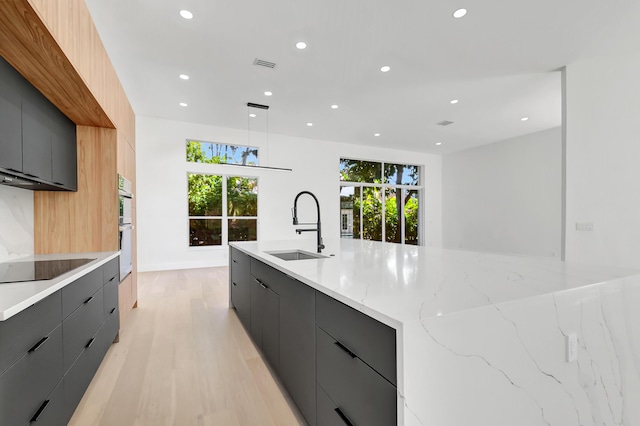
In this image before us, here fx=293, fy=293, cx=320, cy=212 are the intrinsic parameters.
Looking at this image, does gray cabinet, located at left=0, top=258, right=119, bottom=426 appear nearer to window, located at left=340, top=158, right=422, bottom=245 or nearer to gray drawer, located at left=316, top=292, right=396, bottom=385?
gray drawer, located at left=316, top=292, right=396, bottom=385

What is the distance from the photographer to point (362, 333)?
3.10 ft

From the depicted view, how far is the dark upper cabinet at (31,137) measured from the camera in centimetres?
166

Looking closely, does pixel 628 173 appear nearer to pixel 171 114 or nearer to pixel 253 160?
pixel 253 160

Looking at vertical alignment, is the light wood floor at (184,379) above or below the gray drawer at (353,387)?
below

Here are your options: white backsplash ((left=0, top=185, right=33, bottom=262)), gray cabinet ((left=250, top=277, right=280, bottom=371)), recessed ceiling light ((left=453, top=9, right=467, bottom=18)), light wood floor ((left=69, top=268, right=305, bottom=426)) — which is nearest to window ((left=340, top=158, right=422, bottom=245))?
recessed ceiling light ((left=453, top=9, right=467, bottom=18))

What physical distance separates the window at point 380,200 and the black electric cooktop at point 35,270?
6.54m

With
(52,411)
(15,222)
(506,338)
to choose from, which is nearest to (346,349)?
(506,338)

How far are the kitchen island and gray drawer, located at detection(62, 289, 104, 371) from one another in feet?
3.90

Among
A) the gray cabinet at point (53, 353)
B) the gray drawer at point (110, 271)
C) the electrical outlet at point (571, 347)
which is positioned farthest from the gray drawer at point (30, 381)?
the electrical outlet at point (571, 347)

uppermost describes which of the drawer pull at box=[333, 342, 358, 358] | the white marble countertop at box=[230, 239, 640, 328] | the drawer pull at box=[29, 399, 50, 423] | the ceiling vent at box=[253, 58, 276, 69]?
the ceiling vent at box=[253, 58, 276, 69]

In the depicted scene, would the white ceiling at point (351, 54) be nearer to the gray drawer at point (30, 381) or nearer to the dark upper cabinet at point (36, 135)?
the dark upper cabinet at point (36, 135)

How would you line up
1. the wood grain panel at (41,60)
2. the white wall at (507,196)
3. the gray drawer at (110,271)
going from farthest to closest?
the white wall at (507,196) < the gray drawer at (110,271) < the wood grain panel at (41,60)

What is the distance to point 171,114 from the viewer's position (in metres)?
5.65

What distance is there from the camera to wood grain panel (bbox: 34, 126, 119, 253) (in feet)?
8.29
